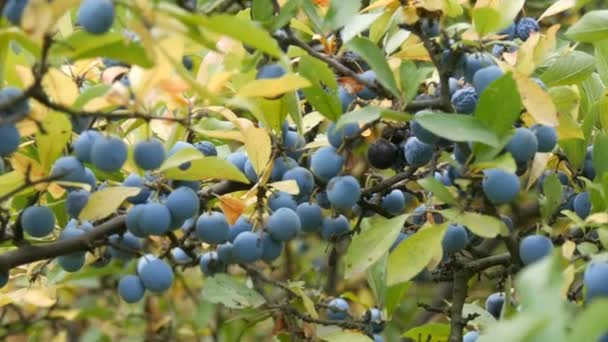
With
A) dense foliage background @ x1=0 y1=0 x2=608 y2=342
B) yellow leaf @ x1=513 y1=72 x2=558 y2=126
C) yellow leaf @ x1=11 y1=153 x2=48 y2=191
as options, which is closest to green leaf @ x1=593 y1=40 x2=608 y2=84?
dense foliage background @ x1=0 y1=0 x2=608 y2=342

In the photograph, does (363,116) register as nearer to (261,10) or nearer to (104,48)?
(261,10)

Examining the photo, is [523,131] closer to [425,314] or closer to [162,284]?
[162,284]

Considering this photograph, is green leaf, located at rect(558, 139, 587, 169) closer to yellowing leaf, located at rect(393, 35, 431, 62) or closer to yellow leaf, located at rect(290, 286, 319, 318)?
yellowing leaf, located at rect(393, 35, 431, 62)

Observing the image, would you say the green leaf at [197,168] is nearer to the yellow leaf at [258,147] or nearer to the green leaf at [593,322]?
the yellow leaf at [258,147]

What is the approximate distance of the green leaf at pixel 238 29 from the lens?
36.4 inches

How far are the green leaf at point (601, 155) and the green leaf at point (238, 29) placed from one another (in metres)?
0.58

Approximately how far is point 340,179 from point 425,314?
1.36 meters

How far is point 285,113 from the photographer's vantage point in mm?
1420

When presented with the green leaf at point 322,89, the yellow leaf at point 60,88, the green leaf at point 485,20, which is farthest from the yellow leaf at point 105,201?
the green leaf at point 485,20

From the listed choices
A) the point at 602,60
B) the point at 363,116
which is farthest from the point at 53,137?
the point at 602,60

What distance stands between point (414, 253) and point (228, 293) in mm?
485

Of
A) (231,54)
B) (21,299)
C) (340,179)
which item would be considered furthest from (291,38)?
(21,299)

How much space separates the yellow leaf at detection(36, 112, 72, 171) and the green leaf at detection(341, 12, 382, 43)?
35 centimetres

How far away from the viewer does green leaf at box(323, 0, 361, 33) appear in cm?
124
